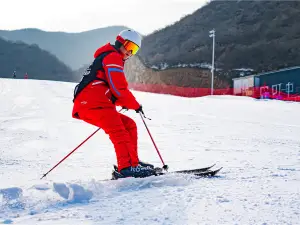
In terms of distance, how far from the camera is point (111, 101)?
3984 mm

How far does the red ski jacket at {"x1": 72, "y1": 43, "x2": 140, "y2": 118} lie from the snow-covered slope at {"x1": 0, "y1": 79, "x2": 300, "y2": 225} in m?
0.81

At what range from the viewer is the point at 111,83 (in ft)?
12.5

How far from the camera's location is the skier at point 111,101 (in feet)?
12.5

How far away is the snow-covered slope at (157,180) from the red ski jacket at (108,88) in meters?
0.81

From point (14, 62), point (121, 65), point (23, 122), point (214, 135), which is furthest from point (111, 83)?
point (14, 62)

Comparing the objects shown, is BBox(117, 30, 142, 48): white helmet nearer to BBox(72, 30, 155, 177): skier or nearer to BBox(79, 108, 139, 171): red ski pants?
BBox(72, 30, 155, 177): skier

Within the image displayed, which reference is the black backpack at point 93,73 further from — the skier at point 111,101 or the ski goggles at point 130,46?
the ski goggles at point 130,46

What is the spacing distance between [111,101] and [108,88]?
0.49 feet

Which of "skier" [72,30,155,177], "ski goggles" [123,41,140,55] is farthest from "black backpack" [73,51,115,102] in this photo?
"ski goggles" [123,41,140,55]

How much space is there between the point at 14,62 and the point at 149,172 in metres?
112

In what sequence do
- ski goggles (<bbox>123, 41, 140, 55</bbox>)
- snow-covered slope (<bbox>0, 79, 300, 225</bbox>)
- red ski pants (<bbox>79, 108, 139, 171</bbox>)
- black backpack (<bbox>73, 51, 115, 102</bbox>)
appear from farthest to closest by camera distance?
ski goggles (<bbox>123, 41, 140, 55</bbox>)
black backpack (<bbox>73, 51, 115, 102</bbox>)
red ski pants (<bbox>79, 108, 139, 171</bbox>)
snow-covered slope (<bbox>0, 79, 300, 225</bbox>)

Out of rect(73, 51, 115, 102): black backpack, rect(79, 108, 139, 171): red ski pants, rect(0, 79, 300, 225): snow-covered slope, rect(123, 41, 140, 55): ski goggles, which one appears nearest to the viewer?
rect(0, 79, 300, 225): snow-covered slope

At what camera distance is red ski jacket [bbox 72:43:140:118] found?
150 inches

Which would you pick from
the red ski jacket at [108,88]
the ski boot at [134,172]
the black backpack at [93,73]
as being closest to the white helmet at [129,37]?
the red ski jacket at [108,88]
